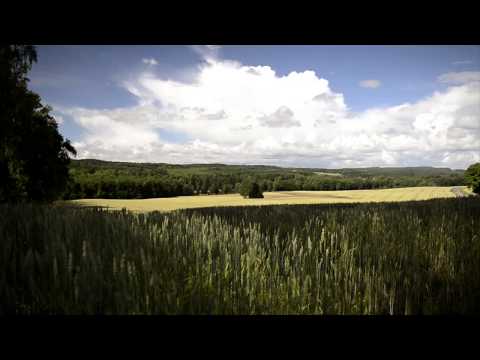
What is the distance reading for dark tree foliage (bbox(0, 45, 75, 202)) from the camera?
12.5 m

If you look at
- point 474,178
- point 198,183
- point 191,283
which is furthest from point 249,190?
point 191,283

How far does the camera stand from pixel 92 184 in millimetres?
15109

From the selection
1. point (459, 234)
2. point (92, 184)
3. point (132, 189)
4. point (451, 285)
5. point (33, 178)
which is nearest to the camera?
point (451, 285)

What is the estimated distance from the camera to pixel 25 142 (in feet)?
62.7

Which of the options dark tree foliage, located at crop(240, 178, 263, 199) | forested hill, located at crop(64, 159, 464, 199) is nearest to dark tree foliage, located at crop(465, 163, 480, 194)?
forested hill, located at crop(64, 159, 464, 199)

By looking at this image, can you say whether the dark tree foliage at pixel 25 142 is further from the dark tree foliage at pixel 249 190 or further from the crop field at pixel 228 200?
the dark tree foliage at pixel 249 190

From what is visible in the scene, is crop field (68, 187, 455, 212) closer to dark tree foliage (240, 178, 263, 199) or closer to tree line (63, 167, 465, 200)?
tree line (63, 167, 465, 200)

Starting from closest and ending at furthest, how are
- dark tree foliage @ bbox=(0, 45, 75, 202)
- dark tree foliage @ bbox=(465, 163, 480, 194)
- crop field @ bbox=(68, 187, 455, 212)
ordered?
crop field @ bbox=(68, 187, 455, 212) < dark tree foliage @ bbox=(0, 45, 75, 202) < dark tree foliage @ bbox=(465, 163, 480, 194)

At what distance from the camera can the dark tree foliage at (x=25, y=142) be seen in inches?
490

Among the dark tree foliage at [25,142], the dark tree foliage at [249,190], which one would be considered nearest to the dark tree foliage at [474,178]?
the dark tree foliage at [249,190]
